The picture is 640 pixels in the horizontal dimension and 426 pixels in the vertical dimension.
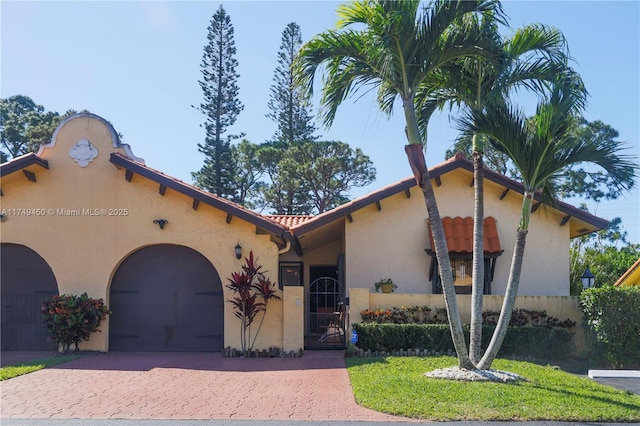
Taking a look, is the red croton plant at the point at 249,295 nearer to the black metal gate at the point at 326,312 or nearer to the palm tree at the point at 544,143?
the black metal gate at the point at 326,312

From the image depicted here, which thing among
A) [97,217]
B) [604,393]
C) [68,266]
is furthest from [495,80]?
[68,266]

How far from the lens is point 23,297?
14.6m

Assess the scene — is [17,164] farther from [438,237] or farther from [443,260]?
[443,260]

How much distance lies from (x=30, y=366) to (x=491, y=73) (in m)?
10.7

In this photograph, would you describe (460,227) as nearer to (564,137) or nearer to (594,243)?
(564,137)

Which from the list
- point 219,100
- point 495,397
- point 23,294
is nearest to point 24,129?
point 219,100

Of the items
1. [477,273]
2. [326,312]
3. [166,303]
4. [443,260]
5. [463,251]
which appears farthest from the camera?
[326,312]

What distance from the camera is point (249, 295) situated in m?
13.8

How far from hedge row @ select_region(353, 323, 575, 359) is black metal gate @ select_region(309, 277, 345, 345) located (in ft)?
5.49

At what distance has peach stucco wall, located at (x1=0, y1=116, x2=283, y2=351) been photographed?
1427 cm

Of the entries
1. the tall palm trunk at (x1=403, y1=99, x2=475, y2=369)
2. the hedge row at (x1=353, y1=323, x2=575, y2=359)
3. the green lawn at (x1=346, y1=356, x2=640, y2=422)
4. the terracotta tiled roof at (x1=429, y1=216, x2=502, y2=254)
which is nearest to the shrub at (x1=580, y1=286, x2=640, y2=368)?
the hedge row at (x1=353, y1=323, x2=575, y2=359)

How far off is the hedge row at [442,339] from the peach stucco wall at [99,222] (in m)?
3.03

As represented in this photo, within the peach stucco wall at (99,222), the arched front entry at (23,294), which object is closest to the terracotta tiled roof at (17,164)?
the peach stucco wall at (99,222)

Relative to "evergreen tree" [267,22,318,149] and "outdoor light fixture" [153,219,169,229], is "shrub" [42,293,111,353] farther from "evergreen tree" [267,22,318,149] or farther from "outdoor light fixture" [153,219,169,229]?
"evergreen tree" [267,22,318,149]
